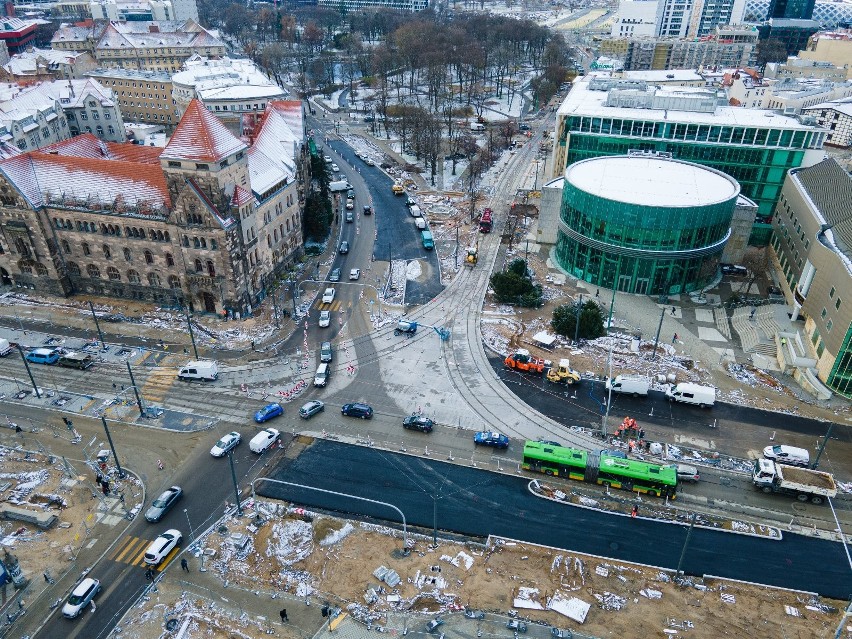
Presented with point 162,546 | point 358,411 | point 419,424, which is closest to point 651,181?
point 419,424

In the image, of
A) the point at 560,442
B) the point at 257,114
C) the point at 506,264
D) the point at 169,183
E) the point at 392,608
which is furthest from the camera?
the point at 257,114

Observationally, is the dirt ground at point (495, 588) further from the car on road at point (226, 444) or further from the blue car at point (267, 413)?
the blue car at point (267, 413)

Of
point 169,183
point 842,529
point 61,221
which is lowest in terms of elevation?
point 842,529

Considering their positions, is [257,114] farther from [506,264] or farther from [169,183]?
[506,264]

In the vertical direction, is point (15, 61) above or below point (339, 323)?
above

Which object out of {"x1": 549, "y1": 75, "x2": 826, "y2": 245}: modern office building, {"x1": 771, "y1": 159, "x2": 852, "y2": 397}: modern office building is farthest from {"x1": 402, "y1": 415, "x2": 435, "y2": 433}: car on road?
{"x1": 549, "y1": 75, "x2": 826, "y2": 245}: modern office building

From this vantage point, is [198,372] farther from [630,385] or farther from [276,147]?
[630,385]

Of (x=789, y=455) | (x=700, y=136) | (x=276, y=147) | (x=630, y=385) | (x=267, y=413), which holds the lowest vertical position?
(x=267, y=413)

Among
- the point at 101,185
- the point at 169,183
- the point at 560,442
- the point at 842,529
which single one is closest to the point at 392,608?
the point at 560,442
